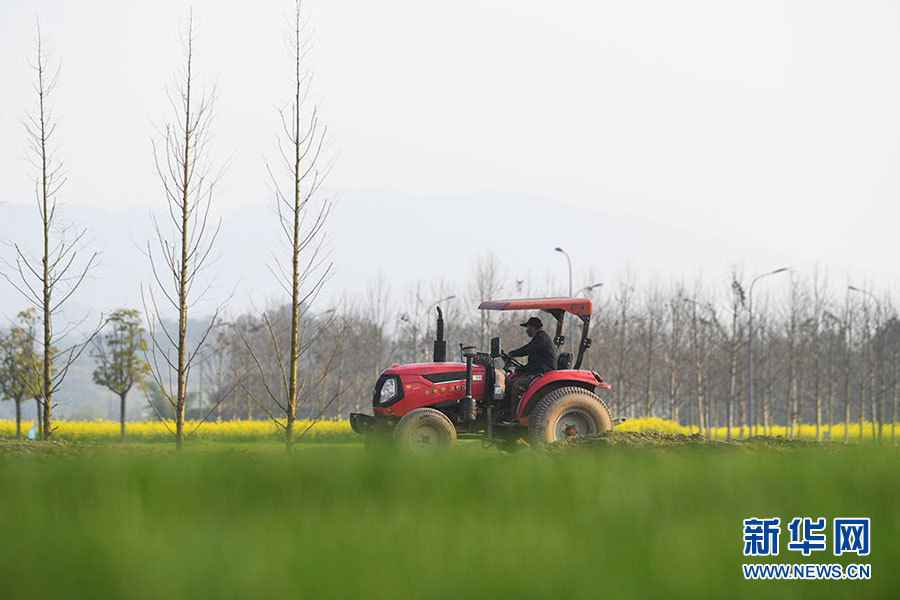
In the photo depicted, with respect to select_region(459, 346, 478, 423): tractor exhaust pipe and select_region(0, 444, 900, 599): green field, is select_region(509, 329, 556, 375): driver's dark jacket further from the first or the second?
select_region(0, 444, 900, 599): green field

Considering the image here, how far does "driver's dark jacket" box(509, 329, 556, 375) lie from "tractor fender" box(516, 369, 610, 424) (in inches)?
5.7

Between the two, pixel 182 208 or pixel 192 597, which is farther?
pixel 182 208

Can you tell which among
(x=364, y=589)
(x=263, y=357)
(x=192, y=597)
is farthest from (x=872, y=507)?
(x=263, y=357)

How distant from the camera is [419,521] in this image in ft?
20.8

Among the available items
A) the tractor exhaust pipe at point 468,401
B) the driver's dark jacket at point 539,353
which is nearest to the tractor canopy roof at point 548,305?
the driver's dark jacket at point 539,353

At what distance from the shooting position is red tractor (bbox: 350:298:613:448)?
50.9ft

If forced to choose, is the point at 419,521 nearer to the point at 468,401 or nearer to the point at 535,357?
the point at 468,401

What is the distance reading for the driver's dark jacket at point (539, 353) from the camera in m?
15.9

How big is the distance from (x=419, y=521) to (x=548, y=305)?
9708 millimetres

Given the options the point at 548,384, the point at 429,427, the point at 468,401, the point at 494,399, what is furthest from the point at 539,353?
the point at 429,427

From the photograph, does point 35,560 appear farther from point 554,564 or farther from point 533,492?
point 533,492

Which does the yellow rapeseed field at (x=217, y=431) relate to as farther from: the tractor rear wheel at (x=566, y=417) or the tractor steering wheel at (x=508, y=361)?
the tractor rear wheel at (x=566, y=417)

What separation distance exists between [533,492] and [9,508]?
3.38 meters

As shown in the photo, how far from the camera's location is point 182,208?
66.1ft
